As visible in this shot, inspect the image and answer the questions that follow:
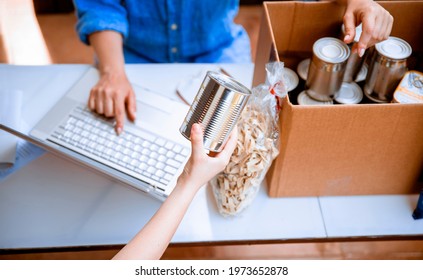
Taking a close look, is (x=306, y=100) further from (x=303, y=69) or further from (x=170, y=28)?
(x=170, y=28)

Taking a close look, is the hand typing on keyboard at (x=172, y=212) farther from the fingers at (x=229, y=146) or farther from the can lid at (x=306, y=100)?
the can lid at (x=306, y=100)

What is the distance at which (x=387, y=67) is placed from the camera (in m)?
0.75

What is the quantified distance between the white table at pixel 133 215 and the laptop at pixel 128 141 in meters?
0.05

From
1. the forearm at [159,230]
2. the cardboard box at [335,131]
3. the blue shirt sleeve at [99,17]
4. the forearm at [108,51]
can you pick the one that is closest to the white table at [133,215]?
the cardboard box at [335,131]

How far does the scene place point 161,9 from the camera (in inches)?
43.2

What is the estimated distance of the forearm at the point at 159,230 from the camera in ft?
2.01

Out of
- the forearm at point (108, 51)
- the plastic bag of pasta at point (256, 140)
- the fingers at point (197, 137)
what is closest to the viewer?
the fingers at point (197, 137)

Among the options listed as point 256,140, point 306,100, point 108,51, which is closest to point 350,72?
point 306,100

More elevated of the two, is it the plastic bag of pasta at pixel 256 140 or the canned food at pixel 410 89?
the canned food at pixel 410 89

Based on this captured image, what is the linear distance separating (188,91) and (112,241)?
0.39 meters

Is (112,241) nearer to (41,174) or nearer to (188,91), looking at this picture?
(41,174)

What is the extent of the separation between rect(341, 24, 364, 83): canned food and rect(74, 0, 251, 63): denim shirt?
442 millimetres

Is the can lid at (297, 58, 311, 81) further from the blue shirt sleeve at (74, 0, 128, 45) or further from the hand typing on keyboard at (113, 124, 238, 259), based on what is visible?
the blue shirt sleeve at (74, 0, 128, 45)
